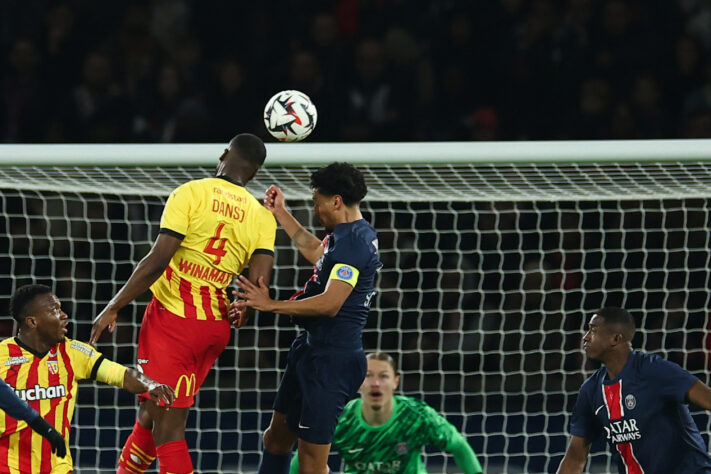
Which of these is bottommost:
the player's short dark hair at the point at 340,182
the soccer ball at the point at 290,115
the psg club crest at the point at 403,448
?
the psg club crest at the point at 403,448

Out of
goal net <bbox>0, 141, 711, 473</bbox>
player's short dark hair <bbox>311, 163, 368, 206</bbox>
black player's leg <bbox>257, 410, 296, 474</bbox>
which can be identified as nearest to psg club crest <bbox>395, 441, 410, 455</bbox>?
goal net <bbox>0, 141, 711, 473</bbox>

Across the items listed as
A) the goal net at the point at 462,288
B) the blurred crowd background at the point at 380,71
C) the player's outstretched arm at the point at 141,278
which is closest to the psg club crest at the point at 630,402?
the goal net at the point at 462,288

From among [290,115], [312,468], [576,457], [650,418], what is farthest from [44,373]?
[650,418]

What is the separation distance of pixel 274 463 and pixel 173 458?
56 centimetres

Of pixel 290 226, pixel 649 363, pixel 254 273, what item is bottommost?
pixel 649 363

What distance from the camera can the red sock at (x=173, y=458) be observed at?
15.6 feet

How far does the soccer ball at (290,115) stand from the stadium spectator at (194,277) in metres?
0.33

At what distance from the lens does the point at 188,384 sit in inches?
189

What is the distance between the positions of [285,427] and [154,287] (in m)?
0.88

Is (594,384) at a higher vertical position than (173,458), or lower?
higher

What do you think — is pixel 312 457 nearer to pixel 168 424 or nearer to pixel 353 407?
pixel 168 424

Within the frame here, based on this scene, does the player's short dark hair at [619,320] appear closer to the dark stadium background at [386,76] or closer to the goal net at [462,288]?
the goal net at [462,288]

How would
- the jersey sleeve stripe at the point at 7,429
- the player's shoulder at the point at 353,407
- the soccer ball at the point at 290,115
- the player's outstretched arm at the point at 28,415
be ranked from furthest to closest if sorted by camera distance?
the player's shoulder at the point at 353,407, the soccer ball at the point at 290,115, the jersey sleeve stripe at the point at 7,429, the player's outstretched arm at the point at 28,415

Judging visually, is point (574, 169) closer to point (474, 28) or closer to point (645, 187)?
point (645, 187)
